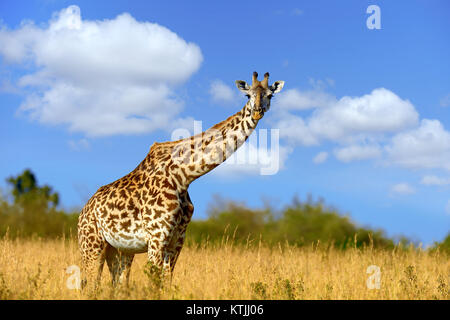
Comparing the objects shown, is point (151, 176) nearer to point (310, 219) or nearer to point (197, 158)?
point (197, 158)

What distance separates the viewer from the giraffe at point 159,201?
27.9ft

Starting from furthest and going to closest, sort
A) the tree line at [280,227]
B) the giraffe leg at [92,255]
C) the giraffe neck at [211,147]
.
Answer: the tree line at [280,227]
the giraffe leg at [92,255]
the giraffe neck at [211,147]

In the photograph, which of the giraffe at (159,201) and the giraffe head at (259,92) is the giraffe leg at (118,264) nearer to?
the giraffe at (159,201)

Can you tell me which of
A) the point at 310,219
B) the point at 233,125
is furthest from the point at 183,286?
the point at 310,219

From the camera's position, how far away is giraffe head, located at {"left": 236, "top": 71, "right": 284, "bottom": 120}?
27.2 feet

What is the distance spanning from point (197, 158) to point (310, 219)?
16.2m

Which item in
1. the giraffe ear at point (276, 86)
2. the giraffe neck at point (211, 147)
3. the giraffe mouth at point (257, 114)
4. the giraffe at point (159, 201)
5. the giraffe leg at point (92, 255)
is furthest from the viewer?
the giraffe leg at point (92, 255)

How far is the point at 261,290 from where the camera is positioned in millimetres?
8289

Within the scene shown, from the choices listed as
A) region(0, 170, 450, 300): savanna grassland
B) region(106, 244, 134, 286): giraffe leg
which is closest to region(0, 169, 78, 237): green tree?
region(0, 170, 450, 300): savanna grassland

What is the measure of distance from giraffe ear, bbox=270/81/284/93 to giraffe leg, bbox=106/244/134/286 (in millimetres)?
A: 4388

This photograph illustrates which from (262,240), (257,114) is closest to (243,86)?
(257,114)

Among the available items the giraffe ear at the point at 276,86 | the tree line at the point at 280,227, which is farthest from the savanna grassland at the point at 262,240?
the giraffe ear at the point at 276,86

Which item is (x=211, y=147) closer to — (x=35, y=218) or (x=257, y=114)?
(x=257, y=114)

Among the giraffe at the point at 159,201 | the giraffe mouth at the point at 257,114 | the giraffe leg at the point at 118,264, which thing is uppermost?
the giraffe mouth at the point at 257,114
